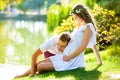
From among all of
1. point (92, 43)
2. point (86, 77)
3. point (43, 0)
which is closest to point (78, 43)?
point (92, 43)

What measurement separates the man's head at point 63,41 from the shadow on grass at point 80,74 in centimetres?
42

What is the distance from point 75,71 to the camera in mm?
5742

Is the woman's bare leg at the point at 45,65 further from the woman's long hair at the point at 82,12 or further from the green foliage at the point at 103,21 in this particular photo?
the green foliage at the point at 103,21

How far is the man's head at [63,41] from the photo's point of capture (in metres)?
5.89

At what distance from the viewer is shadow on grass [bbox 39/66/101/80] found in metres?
5.33

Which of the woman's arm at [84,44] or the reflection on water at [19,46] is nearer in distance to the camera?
the woman's arm at [84,44]

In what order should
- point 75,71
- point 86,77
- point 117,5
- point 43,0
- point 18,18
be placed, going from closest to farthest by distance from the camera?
point 86,77 → point 75,71 → point 117,5 → point 18,18 → point 43,0

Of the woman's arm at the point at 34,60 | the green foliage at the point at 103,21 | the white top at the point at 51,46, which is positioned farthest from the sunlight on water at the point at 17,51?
the green foliage at the point at 103,21

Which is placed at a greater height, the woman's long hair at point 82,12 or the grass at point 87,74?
the woman's long hair at point 82,12

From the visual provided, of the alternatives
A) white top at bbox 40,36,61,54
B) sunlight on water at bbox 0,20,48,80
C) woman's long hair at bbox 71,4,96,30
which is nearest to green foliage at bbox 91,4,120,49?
sunlight on water at bbox 0,20,48,80

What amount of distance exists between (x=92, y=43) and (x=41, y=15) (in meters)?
49.1

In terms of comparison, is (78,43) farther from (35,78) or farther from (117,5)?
(117,5)

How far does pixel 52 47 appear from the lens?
19.6ft

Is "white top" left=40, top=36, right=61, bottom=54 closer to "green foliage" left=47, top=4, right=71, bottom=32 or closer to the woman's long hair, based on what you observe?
the woman's long hair
